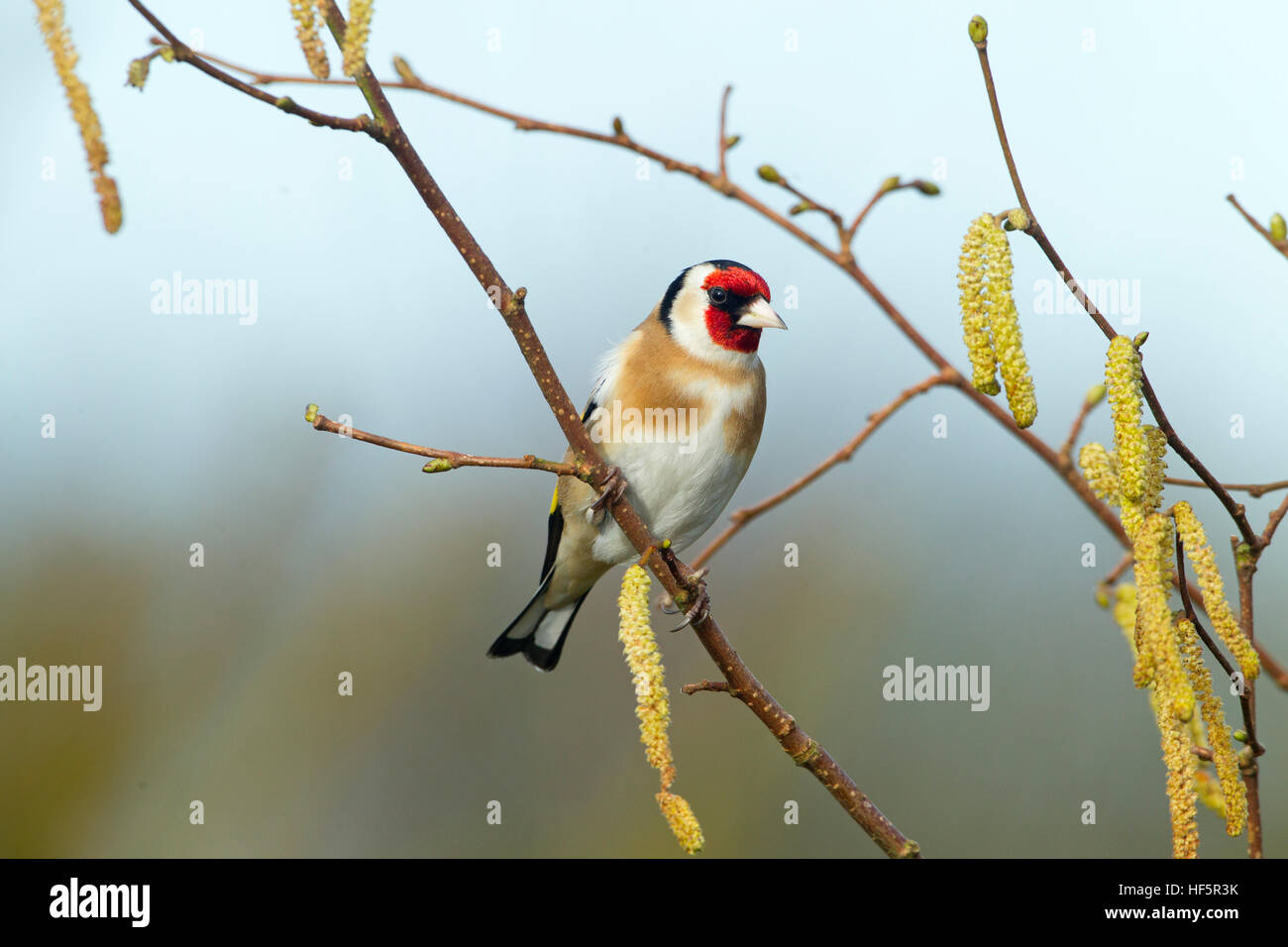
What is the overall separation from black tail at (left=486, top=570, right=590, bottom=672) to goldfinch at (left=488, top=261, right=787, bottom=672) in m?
0.35

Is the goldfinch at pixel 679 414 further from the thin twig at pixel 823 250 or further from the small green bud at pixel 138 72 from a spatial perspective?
the small green bud at pixel 138 72

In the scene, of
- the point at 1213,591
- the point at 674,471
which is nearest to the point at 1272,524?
the point at 1213,591

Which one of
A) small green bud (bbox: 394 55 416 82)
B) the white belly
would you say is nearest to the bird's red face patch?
the white belly

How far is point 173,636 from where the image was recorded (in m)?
8.10

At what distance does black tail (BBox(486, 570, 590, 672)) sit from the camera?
445 cm

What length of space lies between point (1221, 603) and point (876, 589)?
7247 mm

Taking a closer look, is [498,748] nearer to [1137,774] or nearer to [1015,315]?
[1137,774]

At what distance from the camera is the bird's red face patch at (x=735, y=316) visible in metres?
3.86

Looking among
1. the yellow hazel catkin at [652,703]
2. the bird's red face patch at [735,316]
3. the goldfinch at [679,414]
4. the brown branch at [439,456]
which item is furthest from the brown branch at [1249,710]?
the bird's red face patch at [735,316]

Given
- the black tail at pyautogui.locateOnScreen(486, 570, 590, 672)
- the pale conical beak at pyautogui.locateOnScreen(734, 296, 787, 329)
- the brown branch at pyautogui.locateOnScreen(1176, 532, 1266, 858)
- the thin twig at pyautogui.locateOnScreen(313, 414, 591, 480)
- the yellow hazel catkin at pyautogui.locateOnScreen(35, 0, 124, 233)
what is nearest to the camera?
the yellow hazel catkin at pyautogui.locateOnScreen(35, 0, 124, 233)

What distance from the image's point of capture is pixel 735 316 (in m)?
3.86

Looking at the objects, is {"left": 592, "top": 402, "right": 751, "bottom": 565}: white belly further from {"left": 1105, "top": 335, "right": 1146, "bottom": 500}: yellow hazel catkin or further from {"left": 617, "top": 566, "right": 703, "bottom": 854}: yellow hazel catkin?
{"left": 1105, "top": 335, "right": 1146, "bottom": 500}: yellow hazel catkin

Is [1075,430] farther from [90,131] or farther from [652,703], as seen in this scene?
[90,131]

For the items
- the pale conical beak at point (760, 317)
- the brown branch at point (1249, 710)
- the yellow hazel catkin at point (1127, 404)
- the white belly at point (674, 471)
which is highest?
the pale conical beak at point (760, 317)
